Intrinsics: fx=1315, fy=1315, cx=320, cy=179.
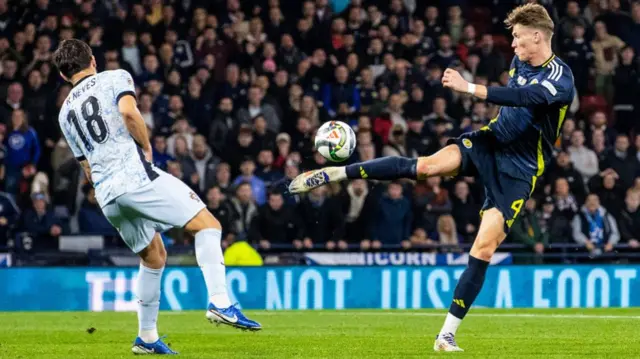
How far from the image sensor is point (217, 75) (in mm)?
20266

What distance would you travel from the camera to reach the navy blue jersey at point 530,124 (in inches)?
379

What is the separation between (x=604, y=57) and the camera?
21.7m

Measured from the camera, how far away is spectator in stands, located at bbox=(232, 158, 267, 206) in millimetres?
18344

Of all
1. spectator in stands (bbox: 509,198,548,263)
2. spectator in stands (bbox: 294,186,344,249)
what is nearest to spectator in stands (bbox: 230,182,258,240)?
spectator in stands (bbox: 294,186,344,249)

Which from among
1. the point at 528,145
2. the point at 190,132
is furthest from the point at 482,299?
the point at 528,145

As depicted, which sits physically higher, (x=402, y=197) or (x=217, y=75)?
(x=217, y=75)

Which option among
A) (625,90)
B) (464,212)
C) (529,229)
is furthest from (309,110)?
(625,90)

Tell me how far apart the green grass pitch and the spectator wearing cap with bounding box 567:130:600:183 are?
4.49 meters

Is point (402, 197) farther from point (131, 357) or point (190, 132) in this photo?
point (131, 357)

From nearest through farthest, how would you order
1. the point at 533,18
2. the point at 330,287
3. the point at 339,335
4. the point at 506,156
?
1. the point at 533,18
2. the point at 506,156
3. the point at 339,335
4. the point at 330,287

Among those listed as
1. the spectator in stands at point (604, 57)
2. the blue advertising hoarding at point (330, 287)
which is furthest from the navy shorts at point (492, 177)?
the spectator in stands at point (604, 57)

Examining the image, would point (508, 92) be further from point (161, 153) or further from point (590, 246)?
point (161, 153)

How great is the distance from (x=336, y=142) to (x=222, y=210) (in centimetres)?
762

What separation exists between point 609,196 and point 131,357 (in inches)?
451
